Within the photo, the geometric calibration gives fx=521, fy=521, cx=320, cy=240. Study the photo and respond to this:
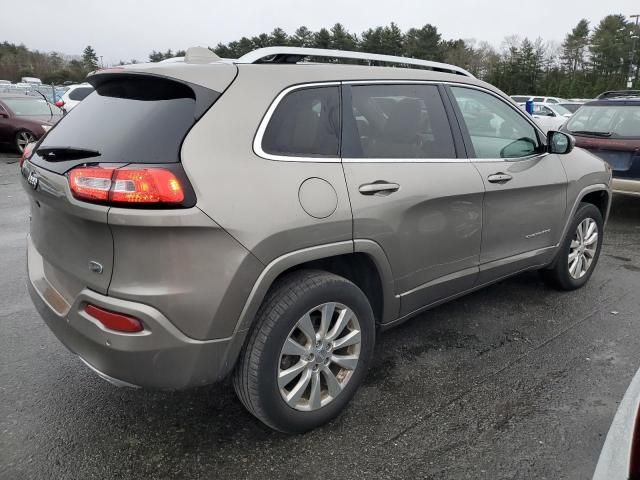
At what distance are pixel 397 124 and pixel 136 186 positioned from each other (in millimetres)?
1516

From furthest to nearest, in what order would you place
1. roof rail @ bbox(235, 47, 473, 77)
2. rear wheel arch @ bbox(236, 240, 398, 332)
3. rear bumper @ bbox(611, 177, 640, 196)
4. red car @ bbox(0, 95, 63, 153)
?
red car @ bbox(0, 95, 63, 153), rear bumper @ bbox(611, 177, 640, 196), roof rail @ bbox(235, 47, 473, 77), rear wheel arch @ bbox(236, 240, 398, 332)

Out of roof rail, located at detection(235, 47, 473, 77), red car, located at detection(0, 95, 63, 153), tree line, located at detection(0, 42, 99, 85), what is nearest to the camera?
roof rail, located at detection(235, 47, 473, 77)

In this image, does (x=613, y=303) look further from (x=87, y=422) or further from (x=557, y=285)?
(x=87, y=422)

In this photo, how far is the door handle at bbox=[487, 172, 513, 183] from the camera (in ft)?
10.7

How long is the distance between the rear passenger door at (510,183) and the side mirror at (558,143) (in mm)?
65

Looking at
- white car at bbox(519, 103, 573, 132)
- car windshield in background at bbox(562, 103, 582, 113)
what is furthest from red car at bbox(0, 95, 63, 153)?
car windshield in background at bbox(562, 103, 582, 113)

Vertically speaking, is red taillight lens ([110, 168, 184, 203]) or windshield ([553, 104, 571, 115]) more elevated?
red taillight lens ([110, 168, 184, 203])

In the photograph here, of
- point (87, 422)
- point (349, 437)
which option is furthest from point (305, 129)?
point (87, 422)

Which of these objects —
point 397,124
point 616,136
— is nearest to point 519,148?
point 397,124

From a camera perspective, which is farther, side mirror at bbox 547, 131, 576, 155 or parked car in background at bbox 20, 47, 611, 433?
side mirror at bbox 547, 131, 576, 155

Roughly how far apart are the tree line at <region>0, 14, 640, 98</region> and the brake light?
1915 inches

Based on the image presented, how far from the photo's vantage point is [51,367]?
3.12 meters

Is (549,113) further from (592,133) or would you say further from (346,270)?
(346,270)

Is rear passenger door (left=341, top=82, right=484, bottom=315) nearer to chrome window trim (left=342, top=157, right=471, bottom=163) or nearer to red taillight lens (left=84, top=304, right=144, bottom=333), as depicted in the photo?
chrome window trim (left=342, top=157, right=471, bottom=163)
